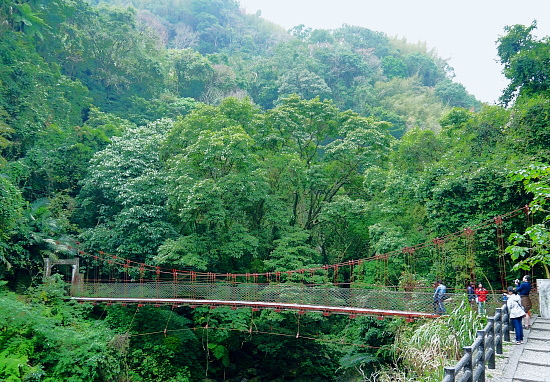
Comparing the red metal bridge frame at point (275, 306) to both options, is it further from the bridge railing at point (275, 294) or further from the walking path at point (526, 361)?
the walking path at point (526, 361)

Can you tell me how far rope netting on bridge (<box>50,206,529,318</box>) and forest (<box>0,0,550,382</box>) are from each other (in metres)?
0.16

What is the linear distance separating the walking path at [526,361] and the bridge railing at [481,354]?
122mm

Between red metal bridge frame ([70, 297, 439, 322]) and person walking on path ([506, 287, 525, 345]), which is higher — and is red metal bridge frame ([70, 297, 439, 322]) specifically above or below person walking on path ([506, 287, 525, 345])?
below

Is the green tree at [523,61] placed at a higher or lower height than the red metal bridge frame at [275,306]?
higher

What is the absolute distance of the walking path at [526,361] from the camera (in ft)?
12.1

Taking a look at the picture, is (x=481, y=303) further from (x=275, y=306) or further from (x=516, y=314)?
(x=275, y=306)

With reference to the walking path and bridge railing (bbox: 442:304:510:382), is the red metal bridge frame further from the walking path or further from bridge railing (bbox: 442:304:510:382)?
bridge railing (bbox: 442:304:510:382)

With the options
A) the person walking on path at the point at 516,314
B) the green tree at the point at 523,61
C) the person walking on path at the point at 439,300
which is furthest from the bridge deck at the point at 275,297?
the green tree at the point at 523,61

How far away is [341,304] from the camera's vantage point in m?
8.62

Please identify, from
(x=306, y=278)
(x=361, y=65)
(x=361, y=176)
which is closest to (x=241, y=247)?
(x=306, y=278)

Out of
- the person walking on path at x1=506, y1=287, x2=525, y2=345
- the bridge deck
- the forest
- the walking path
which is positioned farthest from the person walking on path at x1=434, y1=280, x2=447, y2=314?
the person walking on path at x1=506, y1=287, x2=525, y2=345

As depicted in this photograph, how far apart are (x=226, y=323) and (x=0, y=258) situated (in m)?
4.91

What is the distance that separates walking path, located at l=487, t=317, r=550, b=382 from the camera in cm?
370

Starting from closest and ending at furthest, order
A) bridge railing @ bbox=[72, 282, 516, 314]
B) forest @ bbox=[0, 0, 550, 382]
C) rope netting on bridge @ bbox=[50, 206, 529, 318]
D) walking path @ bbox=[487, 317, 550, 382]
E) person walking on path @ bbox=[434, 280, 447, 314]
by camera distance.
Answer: walking path @ bbox=[487, 317, 550, 382] < person walking on path @ bbox=[434, 280, 447, 314] < bridge railing @ bbox=[72, 282, 516, 314] < rope netting on bridge @ bbox=[50, 206, 529, 318] < forest @ bbox=[0, 0, 550, 382]
